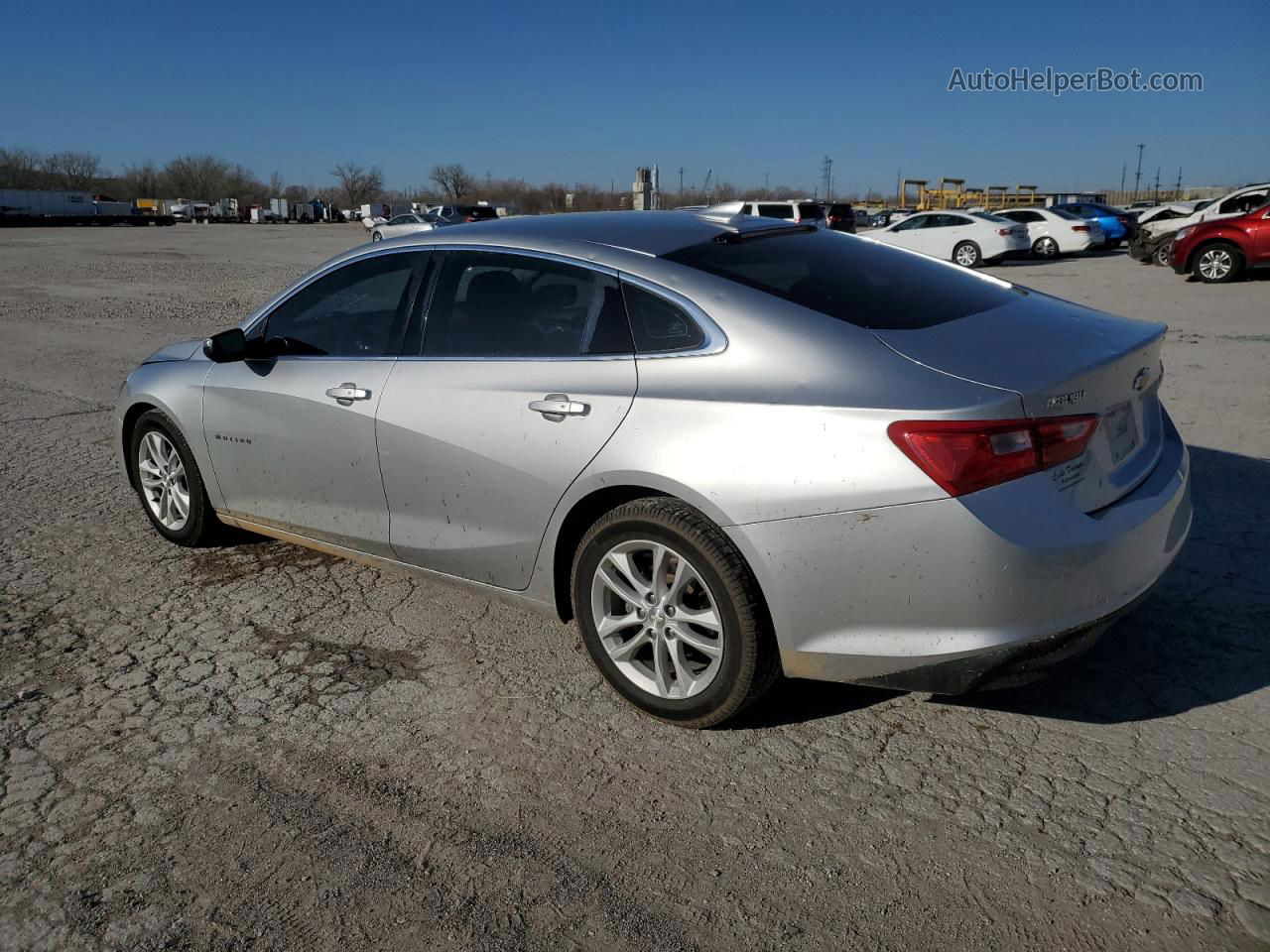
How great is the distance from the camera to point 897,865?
266 cm

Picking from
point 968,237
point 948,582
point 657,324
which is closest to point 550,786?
point 948,582

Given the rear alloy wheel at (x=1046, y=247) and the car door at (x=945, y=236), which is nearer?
the car door at (x=945, y=236)

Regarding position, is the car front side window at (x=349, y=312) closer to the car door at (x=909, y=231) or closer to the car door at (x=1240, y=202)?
the car door at (x=1240, y=202)

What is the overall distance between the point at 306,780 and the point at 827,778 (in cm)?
157

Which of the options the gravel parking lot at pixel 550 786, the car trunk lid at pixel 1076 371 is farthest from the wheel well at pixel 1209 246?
the car trunk lid at pixel 1076 371

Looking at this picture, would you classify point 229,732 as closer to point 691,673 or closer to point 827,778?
point 691,673

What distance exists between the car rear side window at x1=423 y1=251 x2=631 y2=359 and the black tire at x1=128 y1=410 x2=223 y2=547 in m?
1.71

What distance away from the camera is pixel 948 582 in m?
2.78

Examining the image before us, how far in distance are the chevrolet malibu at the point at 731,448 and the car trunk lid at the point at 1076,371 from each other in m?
0.01

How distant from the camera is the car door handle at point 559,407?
3.38m

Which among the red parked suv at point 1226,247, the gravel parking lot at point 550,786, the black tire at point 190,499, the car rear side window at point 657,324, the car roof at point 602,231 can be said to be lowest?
the gravel parking lot at point 550,786

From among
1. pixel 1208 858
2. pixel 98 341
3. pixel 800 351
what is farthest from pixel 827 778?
pixel 98 341

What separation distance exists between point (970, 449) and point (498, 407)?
163cm

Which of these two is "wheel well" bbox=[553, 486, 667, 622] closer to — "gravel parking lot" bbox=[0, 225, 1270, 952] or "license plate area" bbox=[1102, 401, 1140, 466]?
"gravel parking lot" bbox=[0, 225, 1270, 952]
